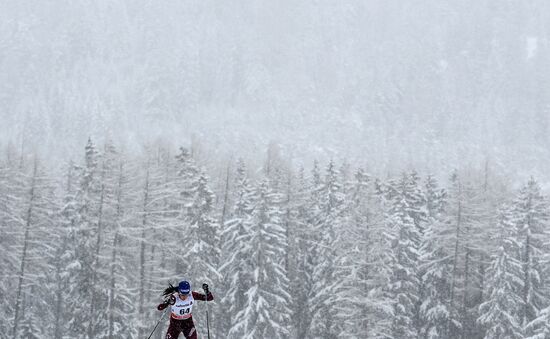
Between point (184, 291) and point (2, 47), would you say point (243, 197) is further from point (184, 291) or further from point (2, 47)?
point (2, 47)

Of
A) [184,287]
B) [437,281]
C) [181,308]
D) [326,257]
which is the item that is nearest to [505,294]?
[437,281]

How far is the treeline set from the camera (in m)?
29.6

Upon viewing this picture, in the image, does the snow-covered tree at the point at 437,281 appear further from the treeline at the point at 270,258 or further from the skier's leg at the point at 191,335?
the skier's leg at the point at 191,335

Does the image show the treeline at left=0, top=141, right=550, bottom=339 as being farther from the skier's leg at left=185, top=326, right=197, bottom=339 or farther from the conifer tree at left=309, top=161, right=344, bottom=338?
the skier's leg at left=185, top=326, right=197, bottom=339

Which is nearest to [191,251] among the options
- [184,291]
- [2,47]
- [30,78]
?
[184,291]

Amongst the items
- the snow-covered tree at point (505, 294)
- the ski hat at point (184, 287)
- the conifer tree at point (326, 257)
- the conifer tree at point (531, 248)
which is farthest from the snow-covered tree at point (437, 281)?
the ski hat at point (184, 287)

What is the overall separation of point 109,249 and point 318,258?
44.6 ft

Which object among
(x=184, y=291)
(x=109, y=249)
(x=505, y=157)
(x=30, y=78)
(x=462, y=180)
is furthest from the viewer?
(x=30, y=78)

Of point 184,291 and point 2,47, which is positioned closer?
point 184,291

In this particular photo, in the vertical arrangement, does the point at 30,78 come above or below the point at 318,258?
above

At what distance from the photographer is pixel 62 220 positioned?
118ft

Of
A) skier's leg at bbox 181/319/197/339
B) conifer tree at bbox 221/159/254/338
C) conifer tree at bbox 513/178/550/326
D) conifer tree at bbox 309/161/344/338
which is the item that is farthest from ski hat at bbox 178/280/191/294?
conifer tree at bbox 513/178/550/326

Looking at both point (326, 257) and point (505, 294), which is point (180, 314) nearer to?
point (326, 257)

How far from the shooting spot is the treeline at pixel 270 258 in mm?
29641
